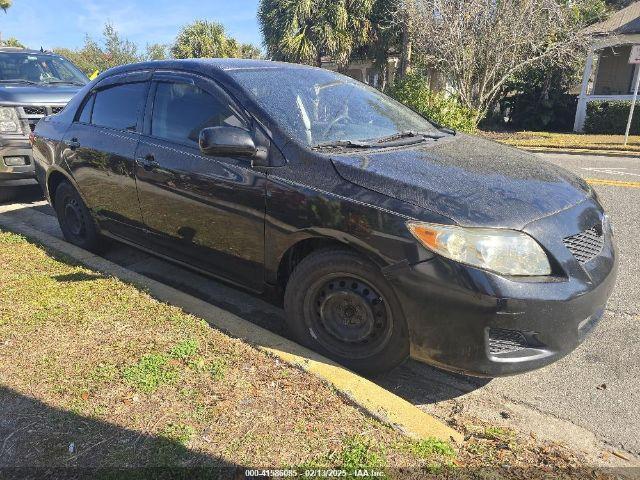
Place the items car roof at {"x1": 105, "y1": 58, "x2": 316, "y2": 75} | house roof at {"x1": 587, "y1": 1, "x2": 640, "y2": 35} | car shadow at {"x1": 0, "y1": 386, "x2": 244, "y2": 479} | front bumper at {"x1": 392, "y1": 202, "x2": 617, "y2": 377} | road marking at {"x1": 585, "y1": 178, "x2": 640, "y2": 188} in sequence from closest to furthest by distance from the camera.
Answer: car shadow at {"x1": 0, "y1": 386, "x2": 244, "y2": 479}
front bumper at {"x1": 392, "y1": 202, "x2": 617, "y2": 377}
car roof at {"x1": 105, "y1": 58, "x2": 316, "y2": 75}
road marking at {"x1": 585, "y1": 178, "x2": 640, "y2": 188}
house roof at {"x1": 587, "y1": 1, "x2": 640, "y2": 35}

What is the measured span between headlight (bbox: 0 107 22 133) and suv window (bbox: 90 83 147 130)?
2755 mm

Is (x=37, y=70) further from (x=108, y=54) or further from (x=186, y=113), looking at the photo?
(x=108, y=54)

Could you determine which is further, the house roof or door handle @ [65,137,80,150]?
the house roof

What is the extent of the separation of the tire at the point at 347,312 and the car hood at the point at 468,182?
1.42ft

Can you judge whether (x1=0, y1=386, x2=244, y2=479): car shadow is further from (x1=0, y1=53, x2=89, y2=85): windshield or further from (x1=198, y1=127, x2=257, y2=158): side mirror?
(x1=0, y1=53, x2=89, y2=85): windshield

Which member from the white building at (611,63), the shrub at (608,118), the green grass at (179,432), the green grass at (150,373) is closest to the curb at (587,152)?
the shrub at (608,118)

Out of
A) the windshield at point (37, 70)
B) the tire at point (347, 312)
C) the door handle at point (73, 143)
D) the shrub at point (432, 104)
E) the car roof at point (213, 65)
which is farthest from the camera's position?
the shrub at point (432, 104)

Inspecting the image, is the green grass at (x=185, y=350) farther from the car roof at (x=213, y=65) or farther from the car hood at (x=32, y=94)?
the car hood at (x=32, y=94)

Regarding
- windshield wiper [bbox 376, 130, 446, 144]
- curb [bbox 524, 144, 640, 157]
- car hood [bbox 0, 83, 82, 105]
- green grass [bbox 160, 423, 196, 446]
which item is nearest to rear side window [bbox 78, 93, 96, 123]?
car hood [bbox 0, 83, 82, 105]

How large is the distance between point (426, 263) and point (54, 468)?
1845mm

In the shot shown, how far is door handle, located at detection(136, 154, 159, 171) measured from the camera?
3.58 meters

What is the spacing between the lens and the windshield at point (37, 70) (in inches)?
292

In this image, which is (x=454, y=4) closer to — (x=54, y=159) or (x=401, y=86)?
(x=401, y=86)

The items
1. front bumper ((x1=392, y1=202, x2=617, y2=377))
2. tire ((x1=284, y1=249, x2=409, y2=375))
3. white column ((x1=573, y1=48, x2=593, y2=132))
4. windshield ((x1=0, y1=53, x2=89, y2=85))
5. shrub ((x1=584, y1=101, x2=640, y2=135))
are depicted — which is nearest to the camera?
front bumper ((x1=392, y1=202, x2=617, y2=377))
